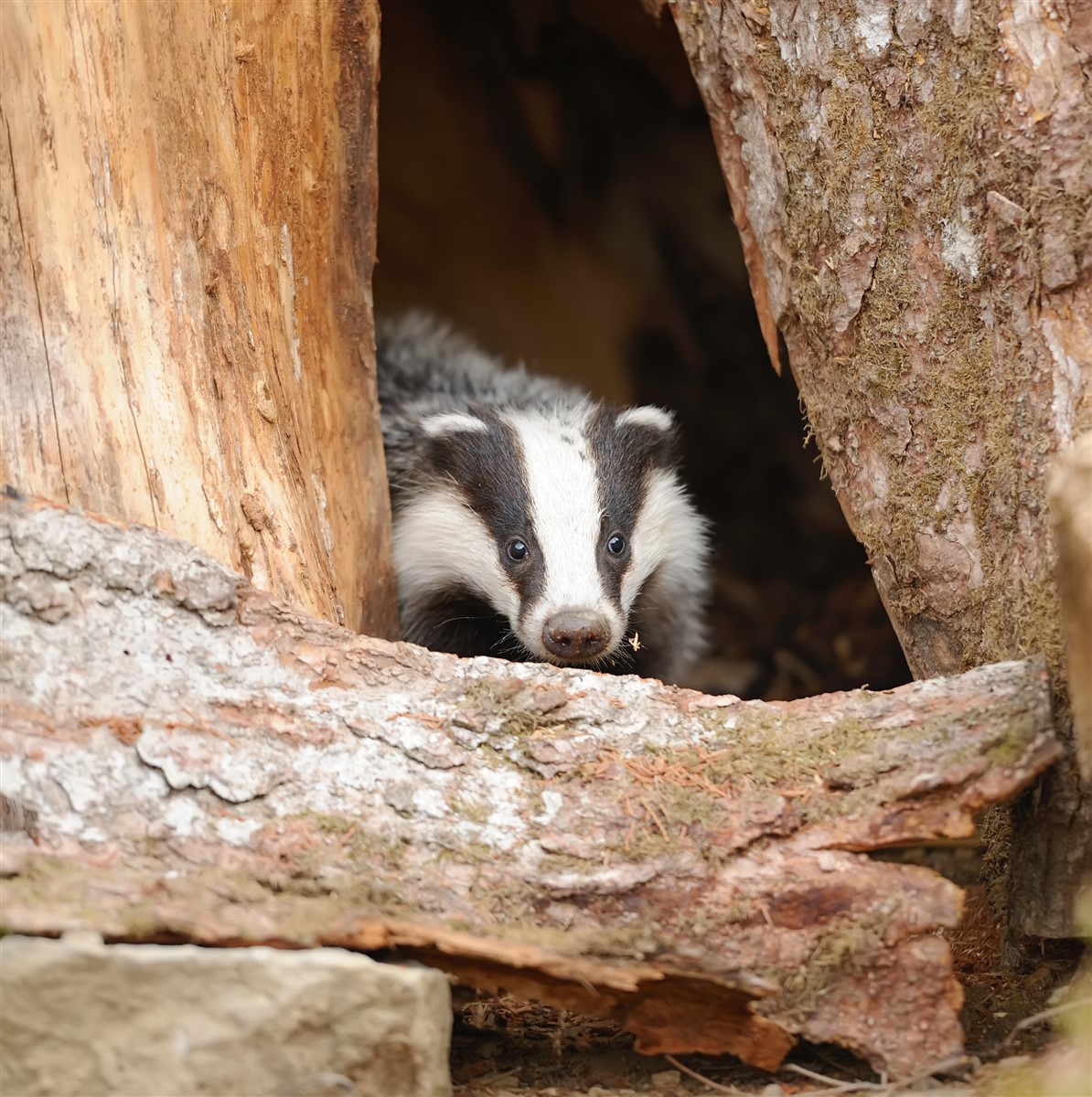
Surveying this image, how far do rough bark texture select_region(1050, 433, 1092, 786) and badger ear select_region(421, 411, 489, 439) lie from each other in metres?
2.17

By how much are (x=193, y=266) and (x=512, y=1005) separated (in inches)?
77.4

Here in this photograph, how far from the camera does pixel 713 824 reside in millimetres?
2529

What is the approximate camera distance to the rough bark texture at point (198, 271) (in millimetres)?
2873

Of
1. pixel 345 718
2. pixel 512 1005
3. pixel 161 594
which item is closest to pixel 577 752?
pixel 345 718

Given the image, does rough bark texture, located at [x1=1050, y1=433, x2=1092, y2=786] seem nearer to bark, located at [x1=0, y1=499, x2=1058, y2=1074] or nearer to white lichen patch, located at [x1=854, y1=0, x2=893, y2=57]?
bark, located at [x1=0, y1=499, x2=1058, y2=1074]

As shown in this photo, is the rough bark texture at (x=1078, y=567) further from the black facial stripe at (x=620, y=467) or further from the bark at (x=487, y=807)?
the black facial stripe at (x=620, y=467)

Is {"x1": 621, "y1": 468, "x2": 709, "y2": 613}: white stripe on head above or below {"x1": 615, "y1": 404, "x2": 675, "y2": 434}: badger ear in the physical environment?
below

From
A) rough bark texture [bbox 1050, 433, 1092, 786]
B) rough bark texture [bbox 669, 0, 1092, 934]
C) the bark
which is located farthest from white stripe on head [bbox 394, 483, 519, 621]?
rough bark texture [bbox 1050, 433, 1092, 786]

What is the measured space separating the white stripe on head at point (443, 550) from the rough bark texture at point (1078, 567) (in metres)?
1.99

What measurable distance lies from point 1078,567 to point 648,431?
86.6 inches

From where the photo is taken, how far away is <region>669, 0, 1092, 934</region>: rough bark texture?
2812 mm

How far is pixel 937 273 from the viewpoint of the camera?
312cm

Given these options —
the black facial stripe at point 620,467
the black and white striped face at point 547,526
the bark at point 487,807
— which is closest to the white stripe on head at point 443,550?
the black and white striped face at point 547,526

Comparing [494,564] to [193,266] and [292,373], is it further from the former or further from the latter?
[193,266]
